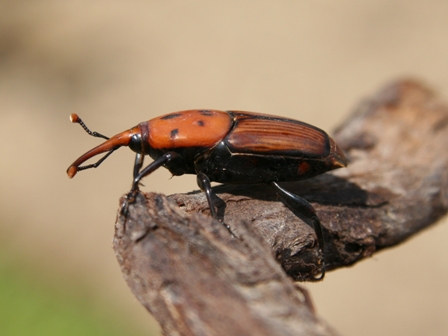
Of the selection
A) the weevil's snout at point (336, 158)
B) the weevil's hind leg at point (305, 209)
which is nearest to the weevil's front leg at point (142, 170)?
the weevil's hind leg at point (305, 209)

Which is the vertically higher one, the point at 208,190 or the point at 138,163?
the point at 138,163

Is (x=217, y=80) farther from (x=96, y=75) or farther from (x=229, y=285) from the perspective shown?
(x=229, y=285)

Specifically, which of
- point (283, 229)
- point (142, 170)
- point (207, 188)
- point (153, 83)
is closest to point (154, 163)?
point (142, 170)

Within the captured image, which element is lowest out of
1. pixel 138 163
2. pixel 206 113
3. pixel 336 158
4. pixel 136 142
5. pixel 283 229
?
pixel 283 229

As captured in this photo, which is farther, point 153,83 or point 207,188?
point 153,83

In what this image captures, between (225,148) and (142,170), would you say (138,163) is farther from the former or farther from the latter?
(225,148)

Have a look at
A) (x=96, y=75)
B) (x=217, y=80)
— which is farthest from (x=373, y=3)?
(x=96, y=75)
